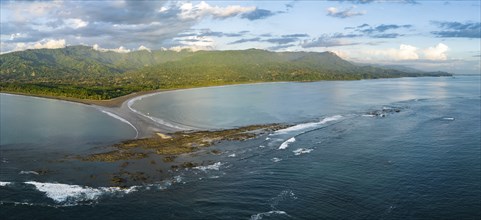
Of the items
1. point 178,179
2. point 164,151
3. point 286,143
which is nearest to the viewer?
point 178,179

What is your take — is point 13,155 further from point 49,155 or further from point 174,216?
point 174,216

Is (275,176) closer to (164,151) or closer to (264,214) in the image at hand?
(264,214)

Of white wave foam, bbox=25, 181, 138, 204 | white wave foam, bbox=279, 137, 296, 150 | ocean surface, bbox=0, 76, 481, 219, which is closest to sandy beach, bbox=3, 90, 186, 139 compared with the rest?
ocean surface, bbox=0, 76, 481, 219

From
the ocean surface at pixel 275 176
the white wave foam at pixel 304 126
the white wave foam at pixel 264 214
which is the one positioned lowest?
the white wave foam at pixel 264 214

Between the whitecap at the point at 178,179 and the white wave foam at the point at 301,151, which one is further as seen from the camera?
the white wave foam at the point at 301,151

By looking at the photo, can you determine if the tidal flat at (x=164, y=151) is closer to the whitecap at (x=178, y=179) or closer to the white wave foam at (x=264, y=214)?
the whitecap at (x=178, y=179)

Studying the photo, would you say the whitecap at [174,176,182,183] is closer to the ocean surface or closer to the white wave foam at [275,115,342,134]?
the ocean surface

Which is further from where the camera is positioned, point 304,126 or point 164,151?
point 304,126

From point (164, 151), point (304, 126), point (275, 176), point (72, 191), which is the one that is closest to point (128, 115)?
point (304, 126)

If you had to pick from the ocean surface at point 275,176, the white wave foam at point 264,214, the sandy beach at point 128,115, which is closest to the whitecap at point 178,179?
the ocean surface at point 275,176
